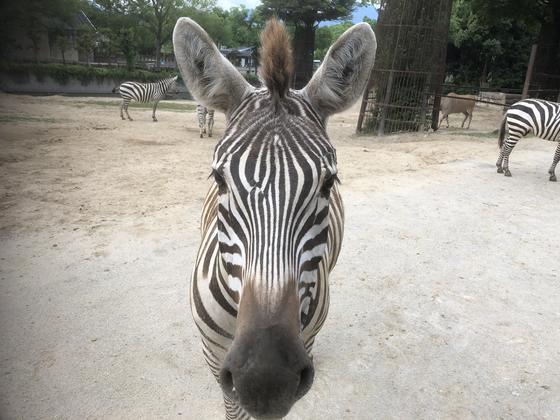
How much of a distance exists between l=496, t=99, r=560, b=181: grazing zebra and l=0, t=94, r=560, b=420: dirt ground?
979mm

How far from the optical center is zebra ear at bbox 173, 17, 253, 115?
192 centimetres

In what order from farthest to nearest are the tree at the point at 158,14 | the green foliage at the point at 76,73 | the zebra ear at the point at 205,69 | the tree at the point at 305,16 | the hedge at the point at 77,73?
the tree at the point at 158,14 < the tree at the point at 305,16 < the hedge at the point at 77,73 < the green foliage at the point at 76,73 < the zebra ear at the point at 205,69

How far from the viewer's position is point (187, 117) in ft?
69.3

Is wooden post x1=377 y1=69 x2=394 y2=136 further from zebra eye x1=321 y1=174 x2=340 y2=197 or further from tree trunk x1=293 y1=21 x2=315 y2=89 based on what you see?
tree trunk x1=293 y1=21 x2=315 y2=89

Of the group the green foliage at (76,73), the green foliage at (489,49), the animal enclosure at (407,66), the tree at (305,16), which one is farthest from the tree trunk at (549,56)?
the green foliage at (76,73)

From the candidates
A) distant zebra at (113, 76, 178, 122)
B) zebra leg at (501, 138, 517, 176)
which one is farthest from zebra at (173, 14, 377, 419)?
distant zebra at (113, 76, 178, 122)

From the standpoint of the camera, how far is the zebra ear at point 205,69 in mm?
1924

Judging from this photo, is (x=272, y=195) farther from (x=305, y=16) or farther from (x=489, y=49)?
(x=489, y=49)

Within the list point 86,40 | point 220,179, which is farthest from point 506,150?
point 86,40

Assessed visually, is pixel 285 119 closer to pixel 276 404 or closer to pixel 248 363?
pixel 248 363

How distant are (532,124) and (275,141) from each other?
1176 centimetres

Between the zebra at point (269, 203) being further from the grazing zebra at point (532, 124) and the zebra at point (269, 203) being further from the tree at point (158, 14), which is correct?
the tree at point (158, 14)

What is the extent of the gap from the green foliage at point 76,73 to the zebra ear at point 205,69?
25870mm

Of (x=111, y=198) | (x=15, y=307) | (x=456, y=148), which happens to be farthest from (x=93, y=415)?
(x=456, y=148)
